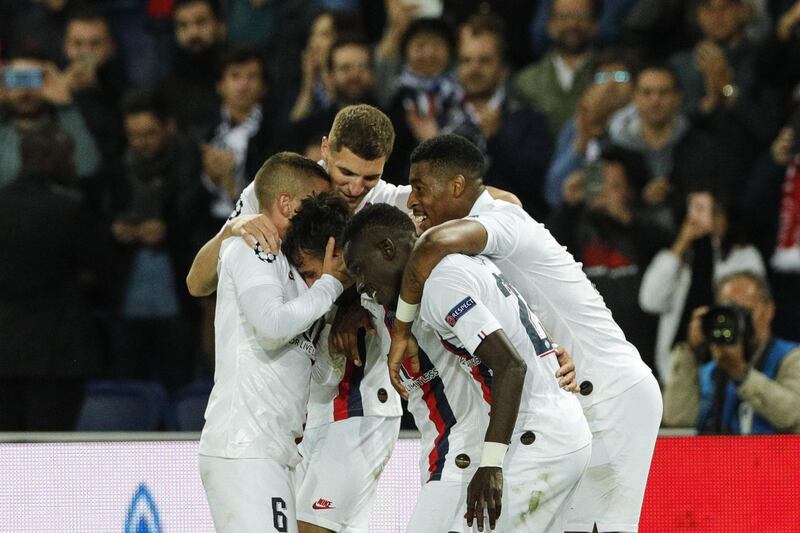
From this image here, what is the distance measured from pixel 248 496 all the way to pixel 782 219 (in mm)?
5095

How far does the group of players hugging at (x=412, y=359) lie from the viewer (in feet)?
14.8

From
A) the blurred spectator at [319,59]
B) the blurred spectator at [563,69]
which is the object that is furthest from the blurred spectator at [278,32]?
the blurred spectator at [563,69]

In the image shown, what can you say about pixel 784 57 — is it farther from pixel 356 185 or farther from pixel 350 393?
pixel 350 393

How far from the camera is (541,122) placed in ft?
30.4

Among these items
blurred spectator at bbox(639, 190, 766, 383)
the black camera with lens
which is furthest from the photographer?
blurred spectator at bbox(639, 190, 766, 383)

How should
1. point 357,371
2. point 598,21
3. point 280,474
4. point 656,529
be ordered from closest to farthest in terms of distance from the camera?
point 280,474 < point 357,371 < point 656,529 < point 598,21

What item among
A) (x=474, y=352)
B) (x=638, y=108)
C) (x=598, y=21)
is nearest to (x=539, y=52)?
(x=598, y=21)

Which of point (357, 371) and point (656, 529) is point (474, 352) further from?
point (656, 529)

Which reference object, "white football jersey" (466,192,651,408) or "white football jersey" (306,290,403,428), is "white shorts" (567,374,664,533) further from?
"white football jersey" (306,290,403,428)

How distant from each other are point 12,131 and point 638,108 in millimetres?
4440

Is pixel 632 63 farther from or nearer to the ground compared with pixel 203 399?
farther from the ground

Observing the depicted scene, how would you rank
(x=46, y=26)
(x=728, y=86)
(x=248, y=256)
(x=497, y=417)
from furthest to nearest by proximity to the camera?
1. (x=46, y=26)
2. (x=728, y=86)
3. (x=248, y=256)
4. (x=497, y=417)

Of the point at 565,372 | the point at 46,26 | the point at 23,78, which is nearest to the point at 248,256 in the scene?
the point at 565,372

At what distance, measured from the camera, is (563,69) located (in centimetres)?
960
